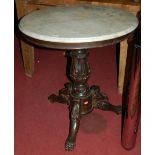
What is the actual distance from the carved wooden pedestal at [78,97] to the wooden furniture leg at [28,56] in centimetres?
43

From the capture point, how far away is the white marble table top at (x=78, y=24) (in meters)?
1.26

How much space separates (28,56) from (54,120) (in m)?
0.69

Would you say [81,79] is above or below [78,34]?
below

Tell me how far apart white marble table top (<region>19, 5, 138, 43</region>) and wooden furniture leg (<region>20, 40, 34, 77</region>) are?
0.62 meters

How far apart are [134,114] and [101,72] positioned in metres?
1.11

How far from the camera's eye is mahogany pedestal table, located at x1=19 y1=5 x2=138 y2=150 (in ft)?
4.13

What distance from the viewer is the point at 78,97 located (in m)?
1.80

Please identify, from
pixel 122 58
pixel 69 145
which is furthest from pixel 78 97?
pixel 122 58

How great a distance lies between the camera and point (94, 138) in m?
1.70

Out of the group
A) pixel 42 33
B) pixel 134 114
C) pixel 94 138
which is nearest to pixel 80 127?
pixel 94 138

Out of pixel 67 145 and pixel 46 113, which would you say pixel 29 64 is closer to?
pixel 46 113

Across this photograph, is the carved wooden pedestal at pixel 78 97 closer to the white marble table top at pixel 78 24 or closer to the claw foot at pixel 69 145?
the claw foot at pixel 69 145

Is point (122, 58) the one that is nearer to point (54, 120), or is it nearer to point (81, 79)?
point (81, 79)

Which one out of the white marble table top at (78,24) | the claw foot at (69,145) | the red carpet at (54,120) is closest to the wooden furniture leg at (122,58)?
the red carpet at (54,120)
